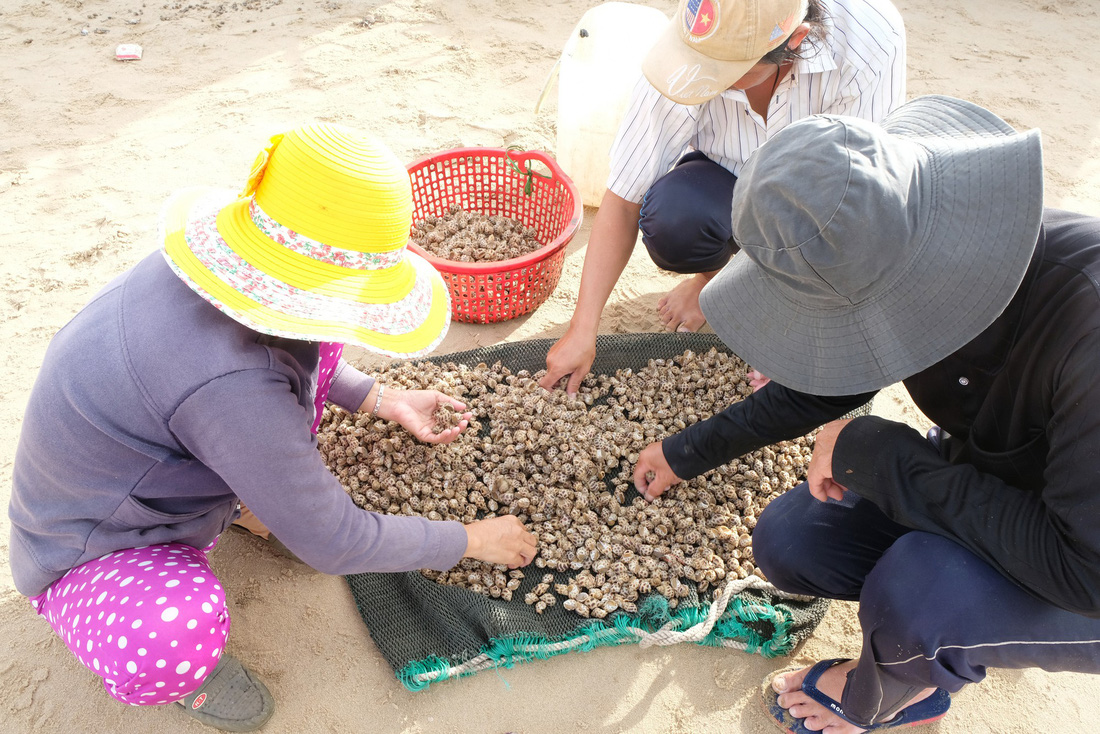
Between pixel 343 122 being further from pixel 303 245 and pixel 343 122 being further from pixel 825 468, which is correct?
pixel 825 468

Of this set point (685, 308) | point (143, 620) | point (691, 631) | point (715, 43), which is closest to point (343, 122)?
point (685, 308)

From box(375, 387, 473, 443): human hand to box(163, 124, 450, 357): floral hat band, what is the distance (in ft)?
2.50

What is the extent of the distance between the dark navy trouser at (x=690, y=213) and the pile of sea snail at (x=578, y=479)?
0.36 meters

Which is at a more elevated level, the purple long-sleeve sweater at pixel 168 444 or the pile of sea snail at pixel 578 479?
the purple long-sleeve sweater at pixel 168 444

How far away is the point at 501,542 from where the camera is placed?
160 cm

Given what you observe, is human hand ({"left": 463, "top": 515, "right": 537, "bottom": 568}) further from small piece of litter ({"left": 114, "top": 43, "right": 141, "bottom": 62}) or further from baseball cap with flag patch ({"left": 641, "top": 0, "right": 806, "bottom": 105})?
small piece of litter ({"left": 114, "top": 43, "right": 141, "bottom": 62})

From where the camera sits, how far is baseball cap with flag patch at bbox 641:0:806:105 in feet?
4.43

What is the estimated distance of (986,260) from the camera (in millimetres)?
949

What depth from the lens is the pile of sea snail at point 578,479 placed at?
172cm

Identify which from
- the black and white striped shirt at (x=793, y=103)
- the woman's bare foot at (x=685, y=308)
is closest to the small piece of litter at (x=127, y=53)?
the black and white striped shirt at (x=793, y=103)

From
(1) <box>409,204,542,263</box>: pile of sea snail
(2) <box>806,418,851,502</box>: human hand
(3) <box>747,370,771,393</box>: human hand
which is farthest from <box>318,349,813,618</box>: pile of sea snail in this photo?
(1) <box>409,204,542,263</box>: pile of sea snail

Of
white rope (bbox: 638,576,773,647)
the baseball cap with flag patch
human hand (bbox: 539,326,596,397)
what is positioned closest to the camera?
the baseball cap with flag patch

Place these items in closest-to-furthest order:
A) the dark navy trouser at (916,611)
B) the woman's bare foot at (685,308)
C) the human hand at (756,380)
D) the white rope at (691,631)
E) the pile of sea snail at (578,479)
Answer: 1. the dark navy trouser at (916,611)
2. the white rope at (691,631)
3. the pile of sea snail at (578,479)
4. the human hand at (756,380)
5. the woman's bare foot at (685,308)

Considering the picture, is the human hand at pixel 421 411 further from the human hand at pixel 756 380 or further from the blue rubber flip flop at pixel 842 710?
the blue rubber flip flop at pixel 842 710
